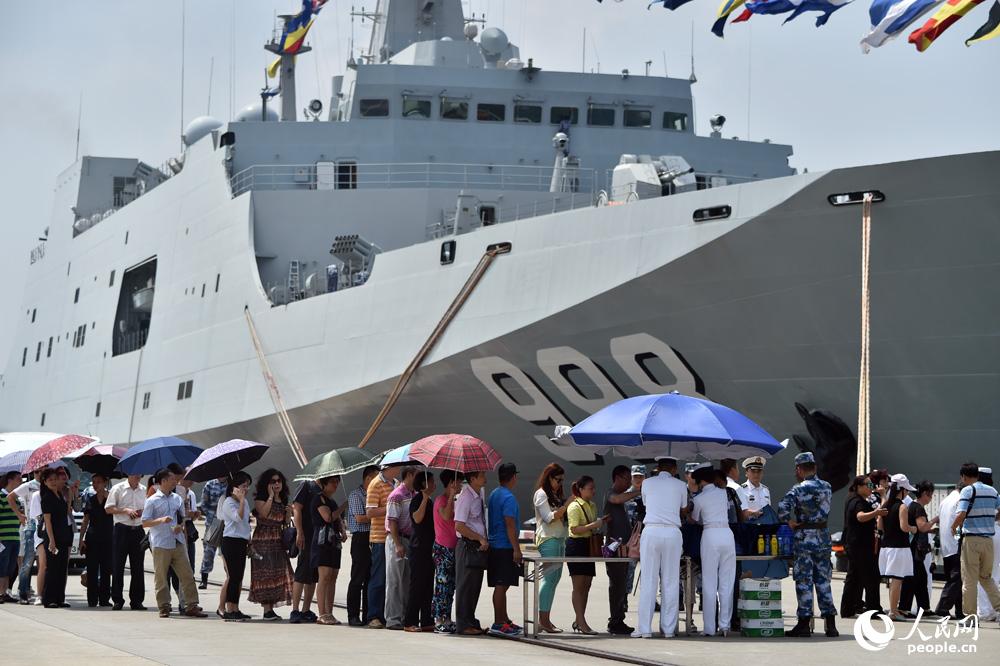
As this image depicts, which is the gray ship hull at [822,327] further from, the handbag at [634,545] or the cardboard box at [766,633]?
the cardboard box at [766,633]

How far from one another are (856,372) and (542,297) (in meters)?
3.77

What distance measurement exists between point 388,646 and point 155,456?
18.5 feet

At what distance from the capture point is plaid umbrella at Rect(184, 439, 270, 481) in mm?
11500

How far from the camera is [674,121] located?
77.3 ft

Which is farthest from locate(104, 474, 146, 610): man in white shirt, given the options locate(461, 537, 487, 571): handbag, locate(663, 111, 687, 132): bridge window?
locate(663, 111, 687, 132): bridge window

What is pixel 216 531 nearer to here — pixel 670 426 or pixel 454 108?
pixel 670 426

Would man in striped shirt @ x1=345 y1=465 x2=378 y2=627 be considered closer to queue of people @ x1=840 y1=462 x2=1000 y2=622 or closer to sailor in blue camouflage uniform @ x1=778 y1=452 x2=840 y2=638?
sailor in blue camouflage uniform @ x1=778 y1=452 x2=840 y2=638

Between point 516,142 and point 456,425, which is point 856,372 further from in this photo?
point 516,142

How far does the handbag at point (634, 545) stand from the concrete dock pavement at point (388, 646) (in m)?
0.58

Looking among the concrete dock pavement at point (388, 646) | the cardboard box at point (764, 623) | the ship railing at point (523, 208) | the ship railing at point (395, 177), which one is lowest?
the concrete dock pavement at point (388, 646)

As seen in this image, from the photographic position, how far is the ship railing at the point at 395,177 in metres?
21.8

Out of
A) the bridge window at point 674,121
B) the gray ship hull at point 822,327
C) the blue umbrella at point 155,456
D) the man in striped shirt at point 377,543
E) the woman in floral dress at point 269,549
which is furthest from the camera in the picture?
the bridge window at point 674,121

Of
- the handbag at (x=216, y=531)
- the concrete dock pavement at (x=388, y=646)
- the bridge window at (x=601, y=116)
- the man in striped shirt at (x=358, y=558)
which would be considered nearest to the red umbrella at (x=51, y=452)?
the handbag at (x=216, y=531)

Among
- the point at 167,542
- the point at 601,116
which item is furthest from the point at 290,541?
the point at 601,116
